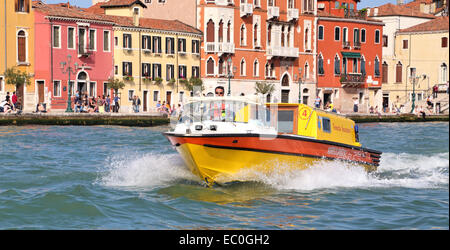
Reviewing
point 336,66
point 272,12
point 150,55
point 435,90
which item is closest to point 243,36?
point 272,12

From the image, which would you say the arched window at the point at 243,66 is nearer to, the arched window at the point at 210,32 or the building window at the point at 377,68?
Result: the arched window at the point at 210,32

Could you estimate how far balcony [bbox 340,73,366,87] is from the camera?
215ft

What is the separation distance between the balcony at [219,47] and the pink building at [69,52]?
844 centimetres

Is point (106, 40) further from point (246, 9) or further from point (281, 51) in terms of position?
point (281, 51)

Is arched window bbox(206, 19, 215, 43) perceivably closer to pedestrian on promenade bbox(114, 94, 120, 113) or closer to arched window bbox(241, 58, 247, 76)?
arched window bbox(241, 58, 247, 76)

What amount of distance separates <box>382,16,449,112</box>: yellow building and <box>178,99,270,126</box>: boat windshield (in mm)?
54271

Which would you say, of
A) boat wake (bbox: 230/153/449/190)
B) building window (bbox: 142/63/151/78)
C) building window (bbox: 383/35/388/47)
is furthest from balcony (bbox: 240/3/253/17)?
boat wake (bbox: 230/153/449/190)

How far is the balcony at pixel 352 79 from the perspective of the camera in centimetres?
6550

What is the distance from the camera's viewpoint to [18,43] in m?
48.4

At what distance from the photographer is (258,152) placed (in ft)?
46.6

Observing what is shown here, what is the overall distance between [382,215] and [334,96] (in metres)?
54.5

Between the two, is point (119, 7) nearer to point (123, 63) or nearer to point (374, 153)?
point (123, 63)

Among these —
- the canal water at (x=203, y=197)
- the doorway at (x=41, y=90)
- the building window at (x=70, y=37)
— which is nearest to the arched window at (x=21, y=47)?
the doorway at (x=41, y=90)

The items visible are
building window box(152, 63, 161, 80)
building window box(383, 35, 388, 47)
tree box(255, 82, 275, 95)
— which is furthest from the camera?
building window box(383, 35, 388, 47)
